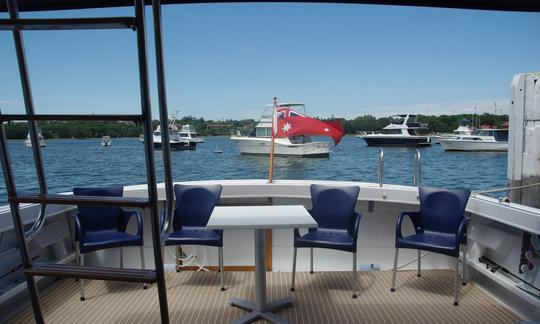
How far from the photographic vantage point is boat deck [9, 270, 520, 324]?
2543 mm

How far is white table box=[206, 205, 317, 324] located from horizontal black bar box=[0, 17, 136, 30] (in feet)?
5.14

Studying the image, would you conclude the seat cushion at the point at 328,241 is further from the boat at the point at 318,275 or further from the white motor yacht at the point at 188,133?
the white motor yacht at the point at 188,133

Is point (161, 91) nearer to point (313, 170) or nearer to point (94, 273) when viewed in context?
point (94, 273)

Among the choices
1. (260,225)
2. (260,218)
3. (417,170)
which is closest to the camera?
(260,225)

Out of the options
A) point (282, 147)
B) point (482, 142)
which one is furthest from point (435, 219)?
point (482, 142)

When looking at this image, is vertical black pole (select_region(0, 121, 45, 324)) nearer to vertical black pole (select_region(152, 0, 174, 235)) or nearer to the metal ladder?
the metal ladder

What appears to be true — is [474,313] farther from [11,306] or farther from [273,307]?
[11,306]

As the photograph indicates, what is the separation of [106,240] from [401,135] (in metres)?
31.1

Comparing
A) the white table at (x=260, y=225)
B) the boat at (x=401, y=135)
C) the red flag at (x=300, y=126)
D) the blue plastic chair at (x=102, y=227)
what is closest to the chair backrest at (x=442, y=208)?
the red flag at (x=300, y=126)

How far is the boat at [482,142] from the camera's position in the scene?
87.9 ft

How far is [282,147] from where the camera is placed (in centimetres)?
2283

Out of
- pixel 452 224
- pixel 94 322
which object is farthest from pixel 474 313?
pixel 94 322

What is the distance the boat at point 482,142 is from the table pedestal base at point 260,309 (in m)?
28.6

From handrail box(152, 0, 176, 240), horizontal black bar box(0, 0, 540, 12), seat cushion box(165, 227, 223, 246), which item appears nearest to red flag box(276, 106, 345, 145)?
seat cushion box(165, 227, 223, 246)
